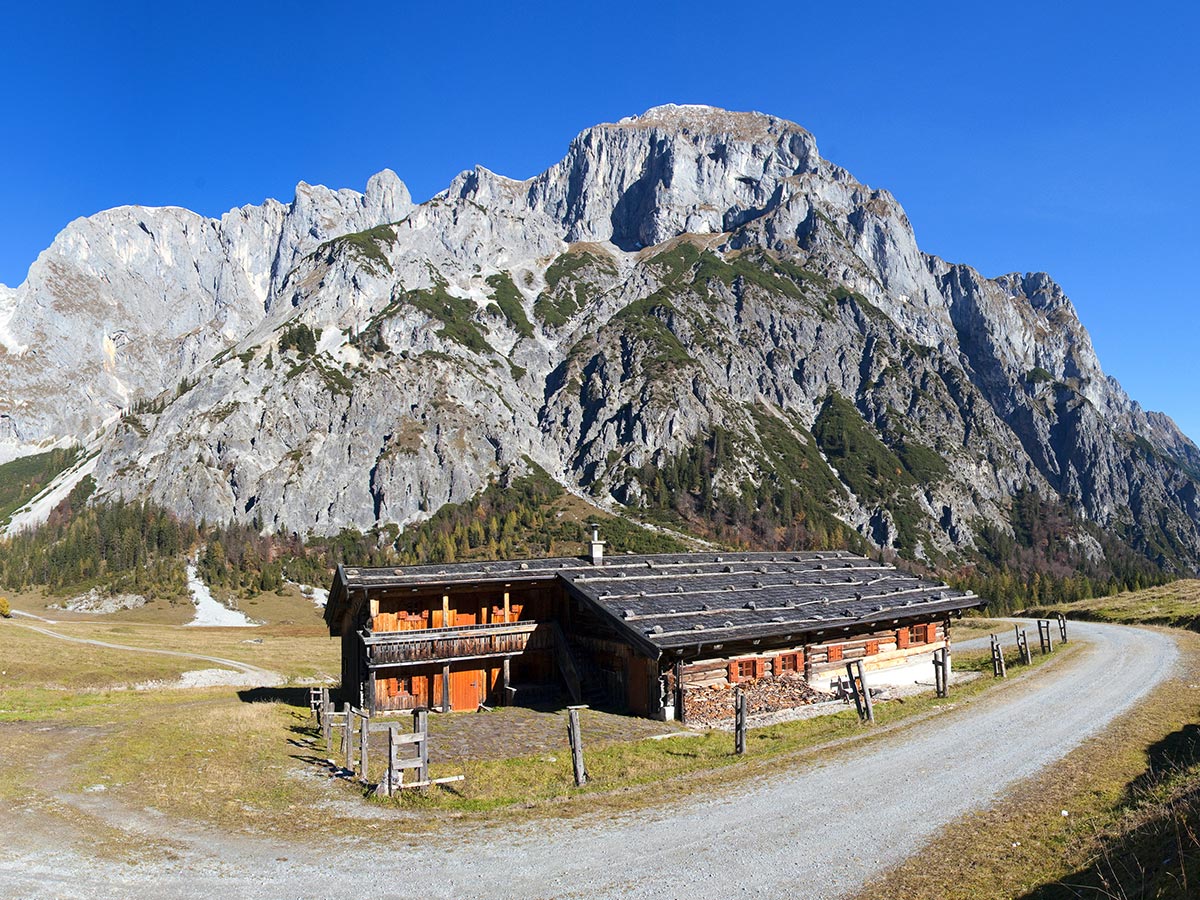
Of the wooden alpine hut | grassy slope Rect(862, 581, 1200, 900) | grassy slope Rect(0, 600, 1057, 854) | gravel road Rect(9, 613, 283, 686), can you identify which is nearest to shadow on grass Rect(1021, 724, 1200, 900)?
grassy slope Rect(862, 581, 1200, 900)

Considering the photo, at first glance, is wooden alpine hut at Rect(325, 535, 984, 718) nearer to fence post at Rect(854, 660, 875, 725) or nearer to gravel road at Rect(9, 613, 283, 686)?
fence post at Rect(854, 660, 875, 725)

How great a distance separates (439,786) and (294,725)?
1414 cm

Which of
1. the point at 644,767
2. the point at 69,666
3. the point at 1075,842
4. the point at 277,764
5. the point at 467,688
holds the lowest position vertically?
the point at 69,666

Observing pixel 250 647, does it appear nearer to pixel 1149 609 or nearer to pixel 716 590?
pixel 716 590

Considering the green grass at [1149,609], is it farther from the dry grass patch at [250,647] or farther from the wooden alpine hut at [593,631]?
the dry grass patch at [250,647]

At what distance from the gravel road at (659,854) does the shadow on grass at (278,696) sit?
2527 centimetres

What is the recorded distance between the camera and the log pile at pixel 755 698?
30.6 metres

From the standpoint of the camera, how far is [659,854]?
1494 cm

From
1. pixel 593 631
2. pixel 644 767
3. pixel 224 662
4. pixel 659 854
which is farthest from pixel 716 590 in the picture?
pixel 224 662

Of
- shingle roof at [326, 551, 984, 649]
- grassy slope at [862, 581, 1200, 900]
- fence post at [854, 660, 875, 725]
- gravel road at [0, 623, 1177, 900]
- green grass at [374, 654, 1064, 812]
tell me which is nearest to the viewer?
grassy slope at [862, 581, 1200, 900]

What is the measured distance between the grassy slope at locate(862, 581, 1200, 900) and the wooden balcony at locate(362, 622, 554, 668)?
23.4m

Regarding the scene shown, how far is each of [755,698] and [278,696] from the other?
2837cm

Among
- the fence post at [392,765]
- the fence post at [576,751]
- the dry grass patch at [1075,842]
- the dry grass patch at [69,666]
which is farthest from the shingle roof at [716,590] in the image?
the dry grass patch at [69,666]

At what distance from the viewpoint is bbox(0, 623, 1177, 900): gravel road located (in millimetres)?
13359
